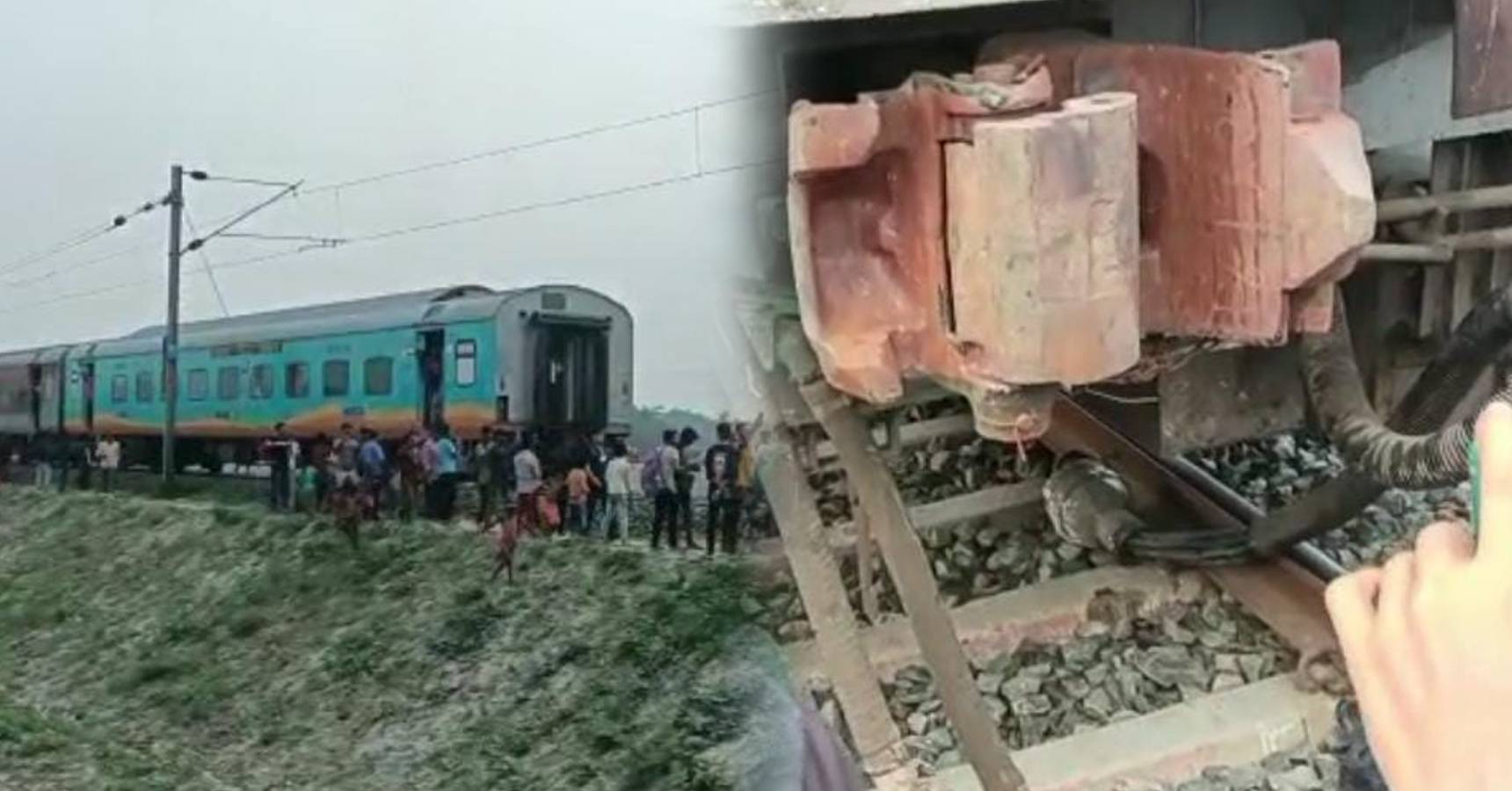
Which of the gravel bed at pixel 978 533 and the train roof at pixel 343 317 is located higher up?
the train roof at pixel 343 317

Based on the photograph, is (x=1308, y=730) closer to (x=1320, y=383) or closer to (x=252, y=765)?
(x=1320, y=383)

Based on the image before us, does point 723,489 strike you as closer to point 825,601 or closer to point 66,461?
point 825,601

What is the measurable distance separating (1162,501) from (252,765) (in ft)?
2.57

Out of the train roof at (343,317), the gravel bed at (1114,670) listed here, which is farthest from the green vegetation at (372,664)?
the gravel bed at (1114,670)

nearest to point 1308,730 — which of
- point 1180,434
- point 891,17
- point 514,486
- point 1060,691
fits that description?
point 1060,691

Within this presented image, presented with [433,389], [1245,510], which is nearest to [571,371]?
[433,389]

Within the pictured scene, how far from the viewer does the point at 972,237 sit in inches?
25.9

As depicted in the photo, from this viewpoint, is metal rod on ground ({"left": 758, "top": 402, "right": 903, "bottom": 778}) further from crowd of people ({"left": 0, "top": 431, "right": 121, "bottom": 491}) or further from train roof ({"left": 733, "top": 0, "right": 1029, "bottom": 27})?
crowd of people ({"left": 0, "top": 431, "right": 121, "bottom": 491})

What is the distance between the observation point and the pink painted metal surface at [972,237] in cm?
65

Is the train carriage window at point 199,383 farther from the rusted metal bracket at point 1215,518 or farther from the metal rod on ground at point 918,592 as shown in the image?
the rusted metal bracket at point 1215,518

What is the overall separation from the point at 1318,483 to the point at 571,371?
0.83 metres

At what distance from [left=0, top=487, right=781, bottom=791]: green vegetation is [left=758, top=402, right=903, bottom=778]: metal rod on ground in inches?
1.9

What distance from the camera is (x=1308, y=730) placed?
128 centimetres

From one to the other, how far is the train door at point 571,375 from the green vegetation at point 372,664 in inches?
3.3
